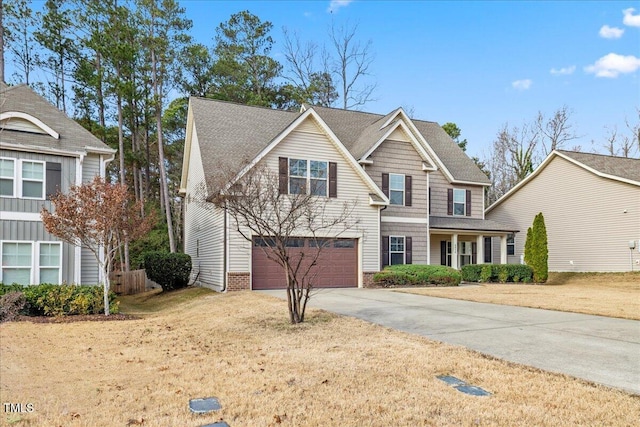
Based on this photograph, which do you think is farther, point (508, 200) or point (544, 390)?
point (508, 200)

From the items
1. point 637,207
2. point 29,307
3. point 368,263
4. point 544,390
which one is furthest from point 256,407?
point 637,207

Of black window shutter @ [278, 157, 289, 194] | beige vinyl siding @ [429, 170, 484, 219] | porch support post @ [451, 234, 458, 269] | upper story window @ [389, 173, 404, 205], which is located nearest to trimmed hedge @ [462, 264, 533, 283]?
porch support post @ [451, 234, 458, 269]

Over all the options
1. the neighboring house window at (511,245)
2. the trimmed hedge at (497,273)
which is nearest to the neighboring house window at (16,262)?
the trimmed hedge at (497,273)

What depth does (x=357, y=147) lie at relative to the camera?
22812 millimetres

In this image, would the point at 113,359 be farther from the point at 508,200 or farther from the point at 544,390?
the point at 508,200

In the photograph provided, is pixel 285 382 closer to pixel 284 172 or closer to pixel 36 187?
pixel 36 187

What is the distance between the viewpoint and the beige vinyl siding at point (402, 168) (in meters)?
21.8

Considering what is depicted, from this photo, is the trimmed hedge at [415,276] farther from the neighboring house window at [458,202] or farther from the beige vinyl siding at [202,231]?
the beige vinyl siding at [202,231]

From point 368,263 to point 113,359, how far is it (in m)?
13.3

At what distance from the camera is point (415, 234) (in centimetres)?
2230

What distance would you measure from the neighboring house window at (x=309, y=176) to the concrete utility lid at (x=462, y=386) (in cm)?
1269

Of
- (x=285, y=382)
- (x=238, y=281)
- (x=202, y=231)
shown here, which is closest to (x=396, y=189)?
(x=238, y=281)

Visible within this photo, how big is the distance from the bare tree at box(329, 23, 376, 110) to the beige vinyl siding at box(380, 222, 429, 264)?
16477 mm

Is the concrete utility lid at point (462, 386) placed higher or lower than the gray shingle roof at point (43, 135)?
lower
